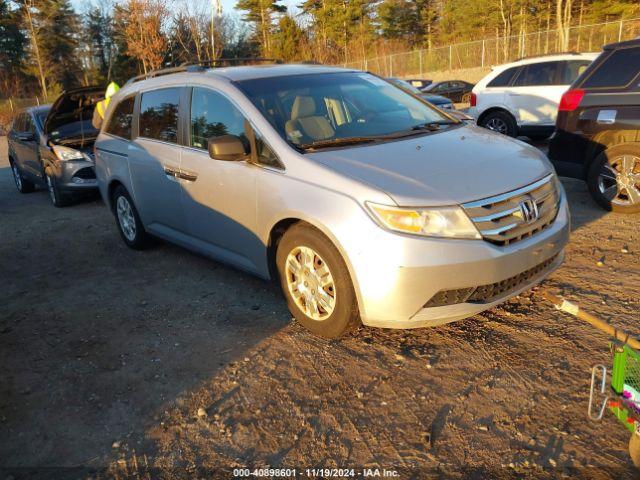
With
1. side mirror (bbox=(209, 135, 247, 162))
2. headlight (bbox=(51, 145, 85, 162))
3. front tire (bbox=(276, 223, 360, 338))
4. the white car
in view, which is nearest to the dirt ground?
front tire (bbox=(276, 223, 360, 338))

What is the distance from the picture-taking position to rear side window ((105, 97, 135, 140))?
567cm

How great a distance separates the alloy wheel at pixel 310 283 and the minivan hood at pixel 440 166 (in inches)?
23.8

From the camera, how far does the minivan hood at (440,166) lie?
314 centimetres

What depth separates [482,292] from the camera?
3.24m

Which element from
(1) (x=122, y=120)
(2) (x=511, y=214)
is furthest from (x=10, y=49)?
(2) (x=511, y=214)

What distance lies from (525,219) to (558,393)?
3.39 feet

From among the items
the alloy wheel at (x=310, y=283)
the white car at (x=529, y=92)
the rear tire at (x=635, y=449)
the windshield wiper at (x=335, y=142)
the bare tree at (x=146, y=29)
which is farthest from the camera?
the bare tree at (x=146, y=29)

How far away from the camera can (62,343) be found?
3.94 meters

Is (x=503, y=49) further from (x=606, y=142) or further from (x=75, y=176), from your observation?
(x=75, y=176)

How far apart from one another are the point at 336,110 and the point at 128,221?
288 cm

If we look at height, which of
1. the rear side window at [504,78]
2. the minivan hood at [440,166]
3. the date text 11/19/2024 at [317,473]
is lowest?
the date text 11/19/2024 at [317,473]

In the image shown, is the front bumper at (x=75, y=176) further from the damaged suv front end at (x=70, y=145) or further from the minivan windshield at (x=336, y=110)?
the minivan windshield at (x=336, y=110)

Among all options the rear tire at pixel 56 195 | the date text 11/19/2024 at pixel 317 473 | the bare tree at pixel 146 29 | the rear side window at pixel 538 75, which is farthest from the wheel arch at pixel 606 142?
the bare tree at pixel 146 29

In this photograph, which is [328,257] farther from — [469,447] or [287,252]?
[469,447]
